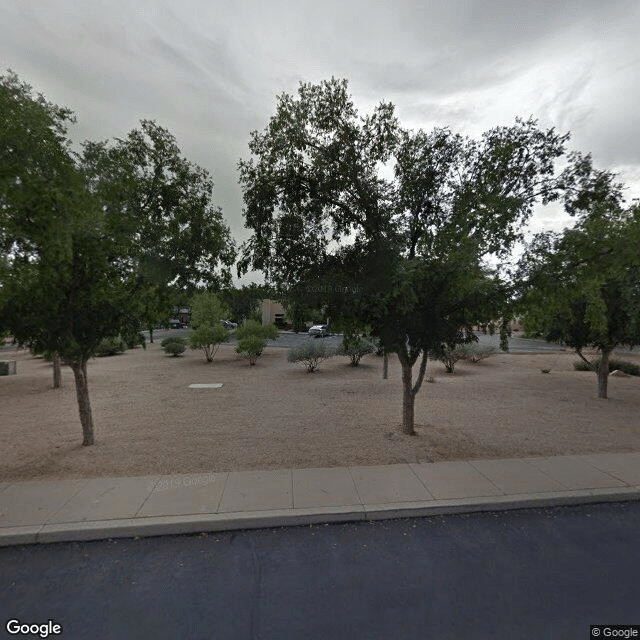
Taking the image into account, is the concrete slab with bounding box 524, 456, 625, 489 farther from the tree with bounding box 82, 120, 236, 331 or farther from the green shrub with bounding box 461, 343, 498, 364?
the green shrub with bounding box 461, 343, 498, 364

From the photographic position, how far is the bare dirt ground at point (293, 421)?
595cm

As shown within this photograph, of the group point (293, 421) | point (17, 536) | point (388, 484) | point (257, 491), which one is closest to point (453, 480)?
point (388, 484)

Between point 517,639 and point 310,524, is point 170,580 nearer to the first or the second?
point 310,524

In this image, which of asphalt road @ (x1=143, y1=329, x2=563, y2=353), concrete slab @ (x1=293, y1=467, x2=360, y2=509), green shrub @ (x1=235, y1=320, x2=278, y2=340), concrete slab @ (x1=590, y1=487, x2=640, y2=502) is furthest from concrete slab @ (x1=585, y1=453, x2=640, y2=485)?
asphalt road @ (x1=143, y1=329, x2=563, y2=353)

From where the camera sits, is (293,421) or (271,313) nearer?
(293,421)

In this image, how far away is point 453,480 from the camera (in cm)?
499

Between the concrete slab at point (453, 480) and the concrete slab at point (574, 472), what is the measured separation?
3.58ft

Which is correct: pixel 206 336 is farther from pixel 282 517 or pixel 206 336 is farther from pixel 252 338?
pixel 282 517

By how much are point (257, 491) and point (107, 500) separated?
188 centimetres

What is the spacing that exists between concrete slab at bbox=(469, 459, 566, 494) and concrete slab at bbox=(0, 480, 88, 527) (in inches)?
227

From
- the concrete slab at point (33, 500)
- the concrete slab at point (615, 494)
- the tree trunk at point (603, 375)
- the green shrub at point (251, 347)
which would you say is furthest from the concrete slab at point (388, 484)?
the green shrub at point (251, 347)

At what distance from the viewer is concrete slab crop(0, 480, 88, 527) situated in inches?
157

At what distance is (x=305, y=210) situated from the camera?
6395 millimetres

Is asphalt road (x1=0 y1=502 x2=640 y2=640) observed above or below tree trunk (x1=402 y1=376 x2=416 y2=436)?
below
